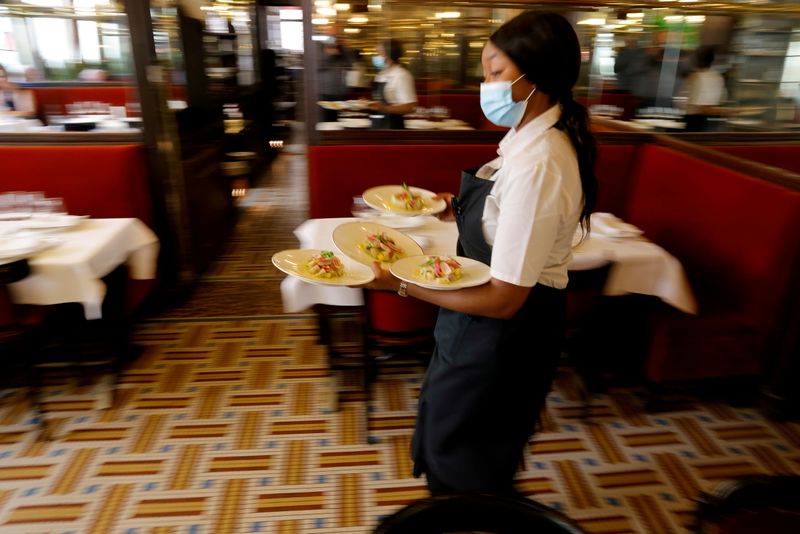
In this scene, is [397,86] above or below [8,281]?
above

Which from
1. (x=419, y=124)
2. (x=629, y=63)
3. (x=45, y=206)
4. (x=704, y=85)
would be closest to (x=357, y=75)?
(x=419, y=124)

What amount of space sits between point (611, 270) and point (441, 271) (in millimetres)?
1195

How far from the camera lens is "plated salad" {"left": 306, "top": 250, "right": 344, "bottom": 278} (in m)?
1.67

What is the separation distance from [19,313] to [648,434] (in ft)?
9.62

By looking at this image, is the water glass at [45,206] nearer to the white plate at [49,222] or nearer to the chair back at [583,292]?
the white plate at [49,222]

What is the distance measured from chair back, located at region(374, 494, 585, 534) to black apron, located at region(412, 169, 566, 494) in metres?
0.42

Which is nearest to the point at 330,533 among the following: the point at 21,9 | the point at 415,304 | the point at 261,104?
the point at 415,304

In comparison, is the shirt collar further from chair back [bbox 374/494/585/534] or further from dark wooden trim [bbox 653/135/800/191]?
dark wooden trim [bbox 653/135/800/191]

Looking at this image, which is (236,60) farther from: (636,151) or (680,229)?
(680,229)

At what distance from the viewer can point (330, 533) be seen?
1956mm

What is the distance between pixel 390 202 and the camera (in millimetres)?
2334

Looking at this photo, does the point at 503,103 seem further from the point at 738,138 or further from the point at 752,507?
the point at 738,138

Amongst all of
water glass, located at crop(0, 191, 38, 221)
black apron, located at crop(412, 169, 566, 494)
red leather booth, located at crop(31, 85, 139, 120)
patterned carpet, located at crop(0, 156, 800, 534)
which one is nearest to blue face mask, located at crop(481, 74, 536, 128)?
black apron, located at crop(412, 169, 566, 494)

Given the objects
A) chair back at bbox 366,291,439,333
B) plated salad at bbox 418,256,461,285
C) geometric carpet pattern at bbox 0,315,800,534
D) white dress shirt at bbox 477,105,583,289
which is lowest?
geometric carpet pattern at bbox 0,315,800,534
